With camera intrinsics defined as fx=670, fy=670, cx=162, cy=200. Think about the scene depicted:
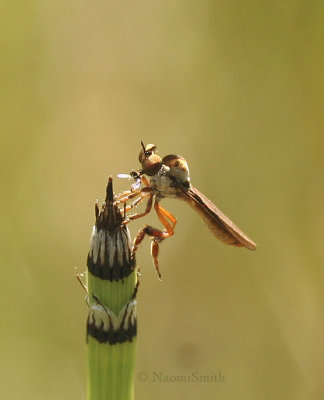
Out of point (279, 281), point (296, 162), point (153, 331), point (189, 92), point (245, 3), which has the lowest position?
point (153, 331)

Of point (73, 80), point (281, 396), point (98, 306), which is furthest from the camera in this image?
→ point (73, 80)

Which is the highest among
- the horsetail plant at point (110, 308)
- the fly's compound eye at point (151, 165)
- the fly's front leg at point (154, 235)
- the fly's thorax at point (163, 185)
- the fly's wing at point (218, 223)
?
the fly's compound eye at point (151, 165)

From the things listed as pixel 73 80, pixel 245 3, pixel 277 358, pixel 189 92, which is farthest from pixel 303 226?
pixel 73 80

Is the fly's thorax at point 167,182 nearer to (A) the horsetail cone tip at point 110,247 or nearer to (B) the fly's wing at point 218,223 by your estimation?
(B) the fly's wing at point 218,223

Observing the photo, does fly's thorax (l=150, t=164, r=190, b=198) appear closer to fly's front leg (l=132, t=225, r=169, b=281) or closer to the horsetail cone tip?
fly's front leg (l=132, t=225, r=169, b=281)

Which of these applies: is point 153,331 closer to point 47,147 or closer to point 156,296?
point 156,296

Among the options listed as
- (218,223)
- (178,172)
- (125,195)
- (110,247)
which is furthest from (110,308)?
(178,172)

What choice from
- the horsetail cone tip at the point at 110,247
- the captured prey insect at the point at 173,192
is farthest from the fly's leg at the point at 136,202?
Result: the horsetail cone tip at the point at 110,247

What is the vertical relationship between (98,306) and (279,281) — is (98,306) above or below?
below
